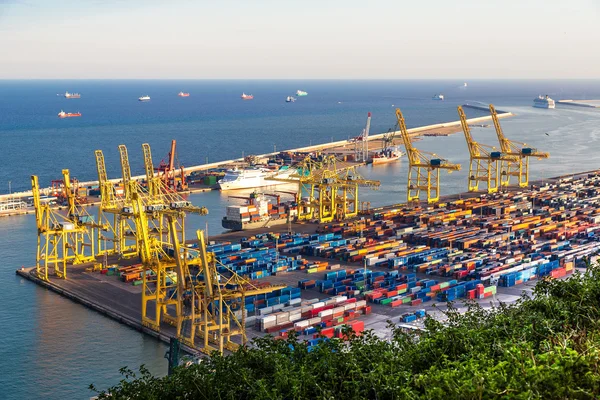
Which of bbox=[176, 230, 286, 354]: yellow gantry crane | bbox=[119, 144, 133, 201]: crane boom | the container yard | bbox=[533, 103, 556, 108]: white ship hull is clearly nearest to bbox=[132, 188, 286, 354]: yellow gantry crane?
bbox=[176, 230, 286, 354]: yellow gantry crane

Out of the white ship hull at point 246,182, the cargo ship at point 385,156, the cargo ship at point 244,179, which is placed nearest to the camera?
the white ship hull at point 246,182

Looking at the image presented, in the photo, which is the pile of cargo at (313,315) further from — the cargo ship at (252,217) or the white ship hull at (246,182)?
the white ship hull at (246,182)

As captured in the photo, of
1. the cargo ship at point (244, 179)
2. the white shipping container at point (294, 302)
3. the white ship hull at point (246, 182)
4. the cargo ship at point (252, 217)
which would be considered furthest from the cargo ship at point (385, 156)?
the white shipping container at point (294, 302)

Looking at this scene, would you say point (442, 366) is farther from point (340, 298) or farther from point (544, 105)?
point (544, 105)

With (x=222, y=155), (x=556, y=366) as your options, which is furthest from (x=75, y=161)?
(x=556, y=366)

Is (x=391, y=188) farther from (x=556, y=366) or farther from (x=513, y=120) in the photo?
(x=513, y=120)

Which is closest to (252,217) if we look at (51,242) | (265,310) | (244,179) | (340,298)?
(51,242)
